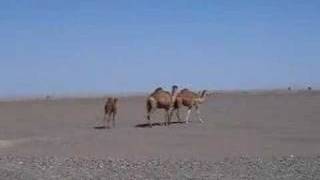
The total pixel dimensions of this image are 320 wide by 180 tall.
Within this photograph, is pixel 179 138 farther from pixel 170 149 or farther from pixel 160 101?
pixel 160 101

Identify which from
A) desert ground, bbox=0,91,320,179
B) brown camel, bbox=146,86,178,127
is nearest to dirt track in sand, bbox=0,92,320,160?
desert ground, bbox=0,91,320,179

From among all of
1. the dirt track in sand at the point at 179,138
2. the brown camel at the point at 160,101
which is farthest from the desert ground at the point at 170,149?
the brown camel at the point at 160,101

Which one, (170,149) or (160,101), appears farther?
(160,101)

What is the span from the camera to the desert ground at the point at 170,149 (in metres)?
17.6

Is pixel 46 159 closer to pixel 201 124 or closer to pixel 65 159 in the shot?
pixel 65 159

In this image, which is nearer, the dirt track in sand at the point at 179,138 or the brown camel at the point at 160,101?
the dirt track in sand at the point at 179,138

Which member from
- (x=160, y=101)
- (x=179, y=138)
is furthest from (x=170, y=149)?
(x=160, y=101)

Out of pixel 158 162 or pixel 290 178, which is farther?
pixel 158 162

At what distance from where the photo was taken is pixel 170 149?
77.4 ft

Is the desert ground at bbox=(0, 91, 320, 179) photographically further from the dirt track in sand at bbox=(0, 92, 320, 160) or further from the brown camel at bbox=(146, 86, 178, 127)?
the brown camel at bbox=(146, 86, 178, 127)

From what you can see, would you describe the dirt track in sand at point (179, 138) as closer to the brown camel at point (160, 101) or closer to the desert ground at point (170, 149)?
the desert ground at point (170, 149)

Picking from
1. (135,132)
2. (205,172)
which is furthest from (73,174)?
(135,132)

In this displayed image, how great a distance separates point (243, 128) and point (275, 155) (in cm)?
840

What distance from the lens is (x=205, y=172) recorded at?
17.5 metres
